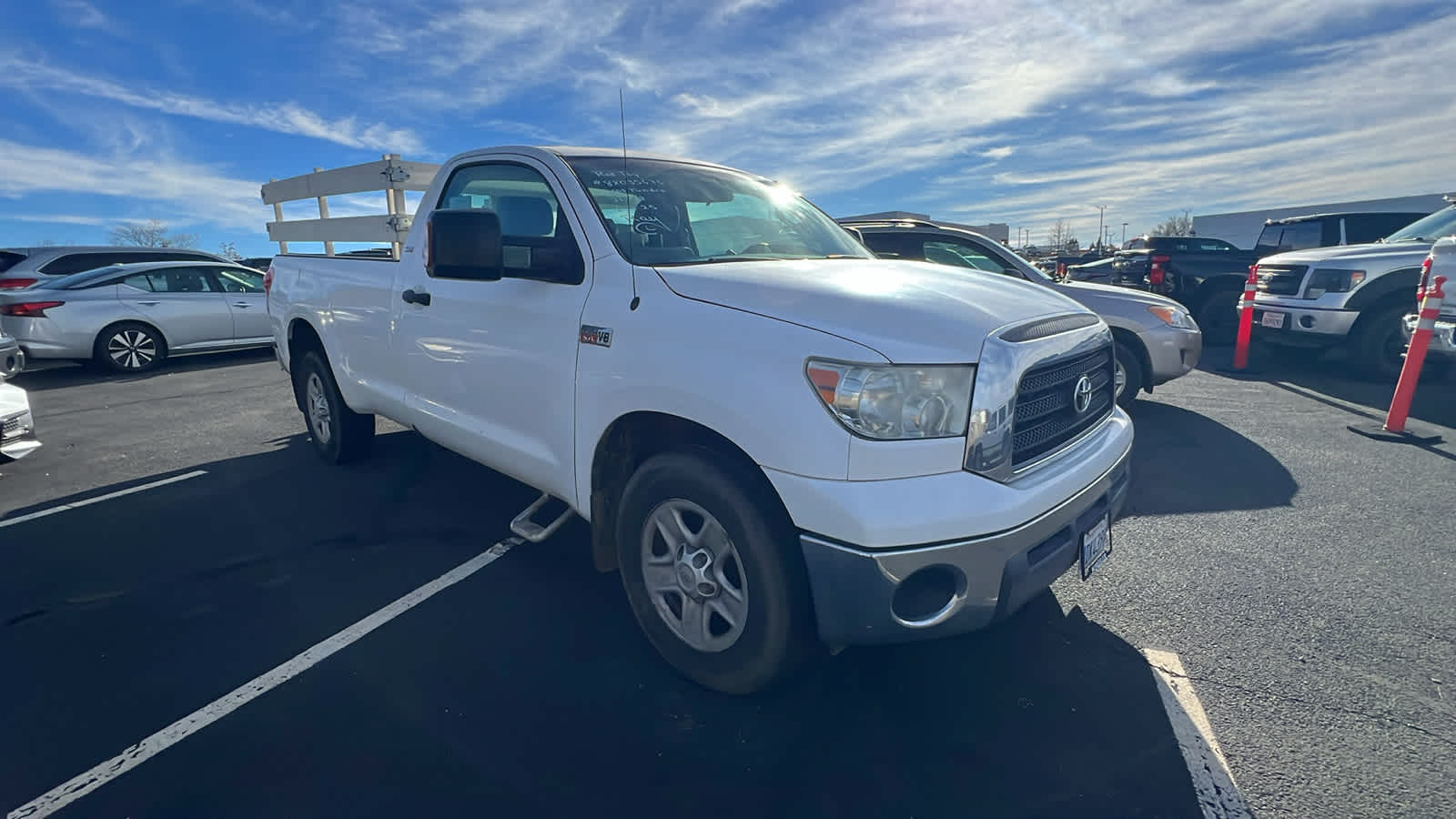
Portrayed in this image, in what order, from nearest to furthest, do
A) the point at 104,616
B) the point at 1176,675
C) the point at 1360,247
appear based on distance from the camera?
the point at 1176,675, the point at 104,616, the point at 1360,247

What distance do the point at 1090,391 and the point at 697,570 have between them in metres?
1.61

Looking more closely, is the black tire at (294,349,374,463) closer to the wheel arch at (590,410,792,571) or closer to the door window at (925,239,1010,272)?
the wheel arch at (590,410,792,571)

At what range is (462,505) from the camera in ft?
14.5

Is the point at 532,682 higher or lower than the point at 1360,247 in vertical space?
lower

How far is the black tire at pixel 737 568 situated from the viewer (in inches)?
83.9

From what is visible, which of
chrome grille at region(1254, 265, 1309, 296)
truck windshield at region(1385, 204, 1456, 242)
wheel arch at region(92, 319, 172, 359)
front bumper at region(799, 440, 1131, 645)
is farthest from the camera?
wheel arch at region(92, 319, 172, 359)

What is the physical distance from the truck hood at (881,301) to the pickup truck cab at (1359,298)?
7.27 meters

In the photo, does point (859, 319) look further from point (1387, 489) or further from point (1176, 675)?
point (1387, 489)

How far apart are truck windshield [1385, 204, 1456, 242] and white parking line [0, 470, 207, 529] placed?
40.2 feet

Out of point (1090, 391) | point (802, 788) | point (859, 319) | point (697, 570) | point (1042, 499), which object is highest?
point (859, 319)

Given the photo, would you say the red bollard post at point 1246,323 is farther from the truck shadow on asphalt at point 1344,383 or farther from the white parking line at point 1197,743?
the white parking line at point 1197,743

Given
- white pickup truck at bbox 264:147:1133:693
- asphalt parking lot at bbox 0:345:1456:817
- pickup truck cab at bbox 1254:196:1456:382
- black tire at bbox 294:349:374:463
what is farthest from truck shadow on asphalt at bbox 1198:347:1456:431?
black tire at bbox 294:349:374:463

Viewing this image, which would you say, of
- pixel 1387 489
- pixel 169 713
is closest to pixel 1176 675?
pixel 1387 489

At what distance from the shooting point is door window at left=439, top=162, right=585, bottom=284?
282 centimetres
